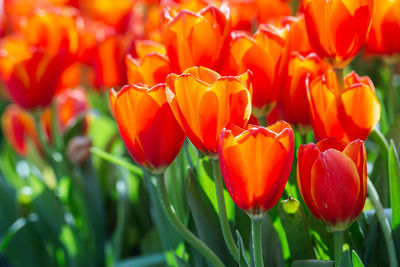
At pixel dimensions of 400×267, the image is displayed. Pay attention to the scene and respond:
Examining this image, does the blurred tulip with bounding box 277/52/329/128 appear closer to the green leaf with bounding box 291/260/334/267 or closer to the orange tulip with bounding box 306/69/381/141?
the orange tulip with bounding box 306/69/381/141

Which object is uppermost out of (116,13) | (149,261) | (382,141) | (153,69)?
(153,69)

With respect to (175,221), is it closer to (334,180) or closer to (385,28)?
(334,180)

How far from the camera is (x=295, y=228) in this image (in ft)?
2.52

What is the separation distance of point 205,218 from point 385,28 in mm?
385

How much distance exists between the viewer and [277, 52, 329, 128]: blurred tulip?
823mm

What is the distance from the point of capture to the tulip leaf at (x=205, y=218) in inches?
32.4

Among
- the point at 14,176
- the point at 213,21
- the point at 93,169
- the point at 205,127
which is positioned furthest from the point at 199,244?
the point at 14,176

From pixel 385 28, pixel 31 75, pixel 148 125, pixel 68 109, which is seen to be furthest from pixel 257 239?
pixel 68 109

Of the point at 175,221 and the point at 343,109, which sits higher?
the point at 343,109

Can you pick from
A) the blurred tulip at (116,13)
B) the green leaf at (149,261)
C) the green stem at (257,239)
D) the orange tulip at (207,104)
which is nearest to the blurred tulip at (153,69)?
the orange tulip at (207,104)

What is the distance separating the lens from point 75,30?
137cm

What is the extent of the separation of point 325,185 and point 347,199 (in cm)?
3

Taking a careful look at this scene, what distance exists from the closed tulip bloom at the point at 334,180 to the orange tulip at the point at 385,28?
1.06ft

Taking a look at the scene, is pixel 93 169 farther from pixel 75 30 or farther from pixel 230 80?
pixel 230 80
